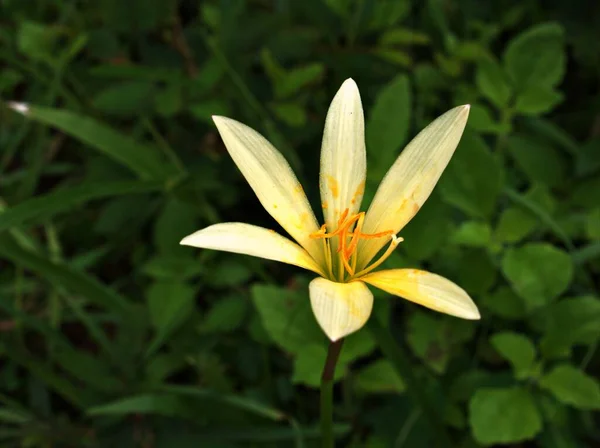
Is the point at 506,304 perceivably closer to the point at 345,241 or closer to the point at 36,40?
the point at 345,241

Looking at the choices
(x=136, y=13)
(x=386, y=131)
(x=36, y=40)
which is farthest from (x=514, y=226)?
(x=36, y=40)

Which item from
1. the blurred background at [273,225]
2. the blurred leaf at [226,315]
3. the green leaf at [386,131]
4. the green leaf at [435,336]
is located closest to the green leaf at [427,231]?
the blurred background at [273,225]

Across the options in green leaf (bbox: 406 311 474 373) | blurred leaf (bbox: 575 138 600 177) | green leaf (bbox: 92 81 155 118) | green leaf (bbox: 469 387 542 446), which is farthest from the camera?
green leaf (bbox: 92 81 155 118)

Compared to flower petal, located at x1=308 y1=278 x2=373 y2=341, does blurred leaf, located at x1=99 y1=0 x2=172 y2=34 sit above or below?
above

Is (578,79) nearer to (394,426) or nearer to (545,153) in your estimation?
(545,153)

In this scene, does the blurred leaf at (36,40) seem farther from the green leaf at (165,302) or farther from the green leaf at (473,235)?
the green leaf at (473,235)

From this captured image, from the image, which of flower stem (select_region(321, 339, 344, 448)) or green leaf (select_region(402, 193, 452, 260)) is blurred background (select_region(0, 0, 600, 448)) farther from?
flower stem (select_region(321, 339, 344, 448))

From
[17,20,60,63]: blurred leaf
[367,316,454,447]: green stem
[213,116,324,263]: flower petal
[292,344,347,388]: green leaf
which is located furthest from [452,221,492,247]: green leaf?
[17,20,60,63]: blurred leaf
